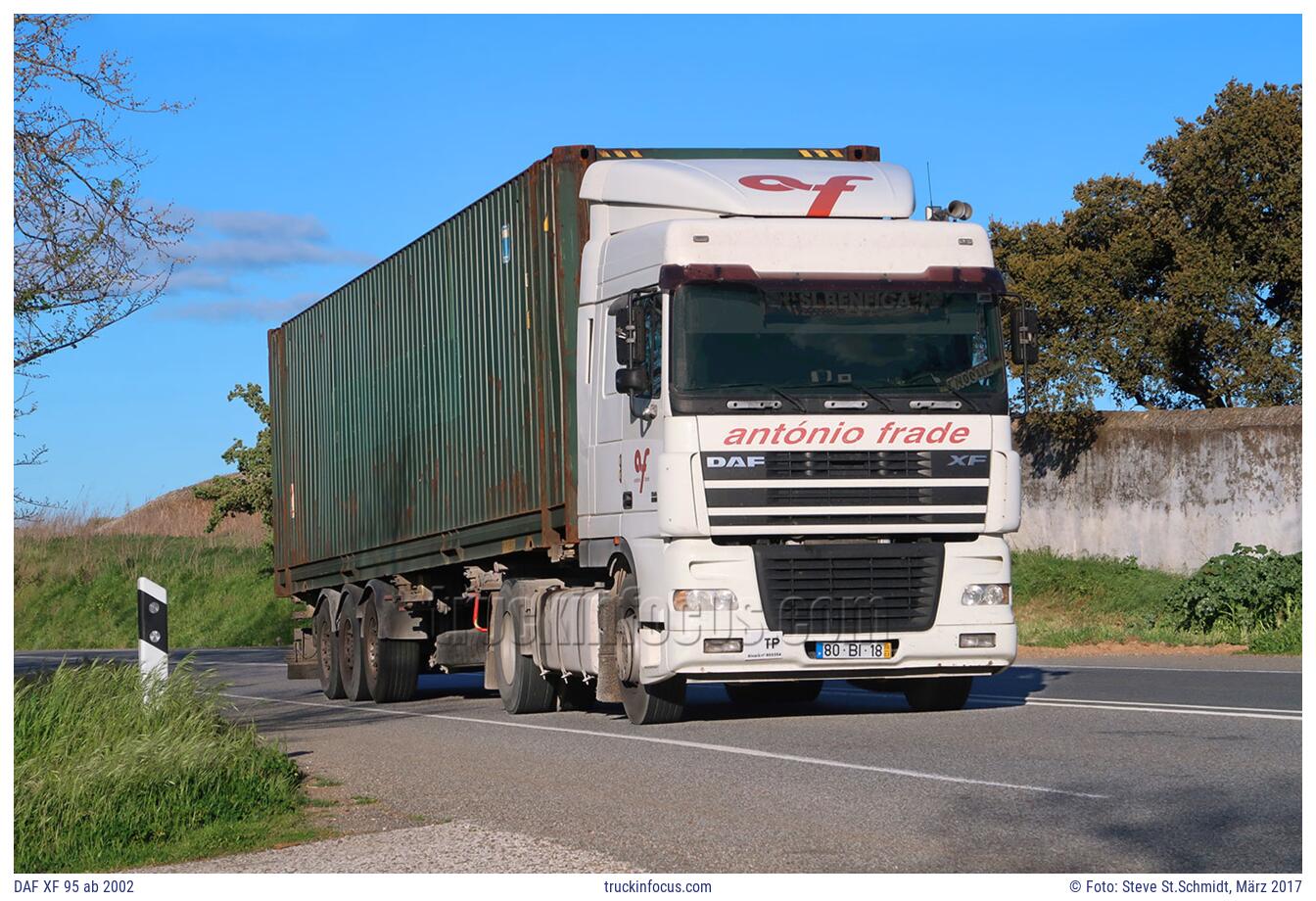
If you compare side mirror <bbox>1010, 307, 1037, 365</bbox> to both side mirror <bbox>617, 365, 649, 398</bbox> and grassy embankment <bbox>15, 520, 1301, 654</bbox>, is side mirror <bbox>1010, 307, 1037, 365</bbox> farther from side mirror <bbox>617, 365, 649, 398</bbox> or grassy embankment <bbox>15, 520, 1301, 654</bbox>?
grassy embankment <bbox>15, 520, 1301, 654</bbox>

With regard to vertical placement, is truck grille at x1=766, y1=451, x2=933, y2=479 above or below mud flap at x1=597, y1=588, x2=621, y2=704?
above

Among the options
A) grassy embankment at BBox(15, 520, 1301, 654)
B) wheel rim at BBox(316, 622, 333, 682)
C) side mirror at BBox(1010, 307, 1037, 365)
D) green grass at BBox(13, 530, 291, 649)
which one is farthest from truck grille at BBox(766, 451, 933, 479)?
green grass at BBox(13, 530, 291, 649)

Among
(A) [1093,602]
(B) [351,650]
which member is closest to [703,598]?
(B) [351,650]

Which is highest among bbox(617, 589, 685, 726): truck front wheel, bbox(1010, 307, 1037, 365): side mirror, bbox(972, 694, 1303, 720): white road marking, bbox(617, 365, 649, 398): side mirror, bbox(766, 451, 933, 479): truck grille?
bbox(1010, 307, 1037, 365): side mirror

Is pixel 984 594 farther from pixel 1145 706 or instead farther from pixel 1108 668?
pixel 1108 668

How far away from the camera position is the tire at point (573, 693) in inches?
658

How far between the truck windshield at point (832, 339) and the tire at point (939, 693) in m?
2.41

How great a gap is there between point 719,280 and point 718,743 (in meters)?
3.28

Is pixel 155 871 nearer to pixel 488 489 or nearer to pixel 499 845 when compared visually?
pixel 499 845

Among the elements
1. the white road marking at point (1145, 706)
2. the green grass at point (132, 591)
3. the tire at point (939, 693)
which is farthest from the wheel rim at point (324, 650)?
the green grass at point (132, 591)

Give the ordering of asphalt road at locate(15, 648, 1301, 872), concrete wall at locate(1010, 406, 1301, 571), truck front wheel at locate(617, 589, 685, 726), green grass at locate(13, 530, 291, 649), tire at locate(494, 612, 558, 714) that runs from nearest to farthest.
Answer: asphalt road at locate(15, 648, 1301, 872) → truck front wheel at locate(617, 589, 685, 726) → tire at locate(494, 612, 558, 714) → concrete wall at locate(1010, 406, 1301, 571) → green grass at locate(13, 530, 291, 649)

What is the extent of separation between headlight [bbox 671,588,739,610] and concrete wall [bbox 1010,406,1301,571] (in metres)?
16.0

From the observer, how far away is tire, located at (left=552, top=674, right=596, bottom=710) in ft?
54.8

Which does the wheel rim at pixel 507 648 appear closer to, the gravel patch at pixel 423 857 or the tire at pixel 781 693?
the tire at pixel 781 693
